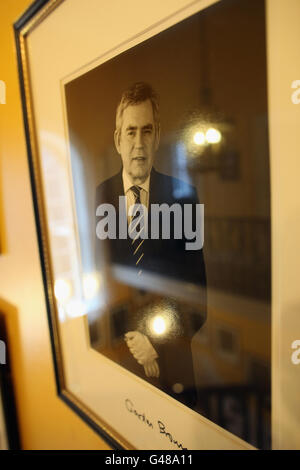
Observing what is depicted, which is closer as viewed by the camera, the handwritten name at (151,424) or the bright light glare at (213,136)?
the bright light glare at (213,136)

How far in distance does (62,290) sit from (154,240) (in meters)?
0.42

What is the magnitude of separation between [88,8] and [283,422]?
84 centimetres

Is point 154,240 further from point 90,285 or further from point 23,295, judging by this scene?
point 23,295

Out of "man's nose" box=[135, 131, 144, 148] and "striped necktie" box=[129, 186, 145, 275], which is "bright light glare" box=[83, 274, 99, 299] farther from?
"man's nose" box=[135, 131, 144, 148]

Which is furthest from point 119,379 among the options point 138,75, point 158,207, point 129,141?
point 138,75

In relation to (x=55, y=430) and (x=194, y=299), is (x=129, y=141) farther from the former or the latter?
(x=55, y=430)

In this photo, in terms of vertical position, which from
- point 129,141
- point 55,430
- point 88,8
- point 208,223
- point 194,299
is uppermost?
point 88,8

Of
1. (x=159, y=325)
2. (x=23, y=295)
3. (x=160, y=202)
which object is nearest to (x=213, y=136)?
→ (x=160, y=202)

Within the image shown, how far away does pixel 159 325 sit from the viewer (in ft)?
1.88

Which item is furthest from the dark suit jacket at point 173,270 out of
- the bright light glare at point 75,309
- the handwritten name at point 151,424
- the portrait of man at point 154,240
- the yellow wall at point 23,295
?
the yellow wall at point 23,295

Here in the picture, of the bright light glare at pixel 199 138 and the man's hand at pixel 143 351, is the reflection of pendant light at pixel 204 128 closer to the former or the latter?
the bright light glare at pixel 199 138

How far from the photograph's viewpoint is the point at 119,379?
703mm

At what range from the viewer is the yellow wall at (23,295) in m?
0.87

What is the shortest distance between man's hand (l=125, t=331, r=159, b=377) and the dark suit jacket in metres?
0.01
